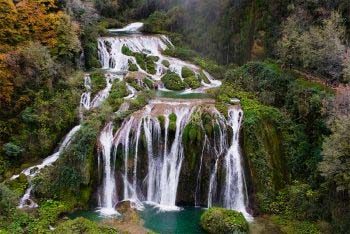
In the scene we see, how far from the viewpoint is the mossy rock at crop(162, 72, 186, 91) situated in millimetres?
28766

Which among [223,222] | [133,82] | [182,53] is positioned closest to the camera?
[223,222]

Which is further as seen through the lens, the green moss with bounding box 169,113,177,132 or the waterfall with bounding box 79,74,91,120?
the waterfall with bounding box 79,74,91,120

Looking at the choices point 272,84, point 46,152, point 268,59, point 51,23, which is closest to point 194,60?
point 268,59

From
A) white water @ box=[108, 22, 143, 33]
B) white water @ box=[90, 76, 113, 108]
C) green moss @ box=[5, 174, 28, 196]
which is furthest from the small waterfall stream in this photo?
white water @ box=[108, 22, 143, 33]

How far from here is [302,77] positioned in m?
25.3

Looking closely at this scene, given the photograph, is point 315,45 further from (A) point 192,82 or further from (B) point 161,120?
(B) point 161,120

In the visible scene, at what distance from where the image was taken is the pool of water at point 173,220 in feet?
61.5

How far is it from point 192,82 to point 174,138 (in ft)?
28.0

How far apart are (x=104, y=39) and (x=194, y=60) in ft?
25.4

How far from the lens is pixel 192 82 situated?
29641 millimetres

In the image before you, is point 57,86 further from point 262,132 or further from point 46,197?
point 262,132

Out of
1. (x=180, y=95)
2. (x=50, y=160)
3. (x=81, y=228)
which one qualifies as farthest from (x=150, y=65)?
(x=81, y=228)

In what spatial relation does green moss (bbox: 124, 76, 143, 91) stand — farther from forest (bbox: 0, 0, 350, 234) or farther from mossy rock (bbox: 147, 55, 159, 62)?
mossy rock (bbox: 147, 55, 159, 62)

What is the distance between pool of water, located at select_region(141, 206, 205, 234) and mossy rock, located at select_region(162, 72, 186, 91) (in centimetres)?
1033
